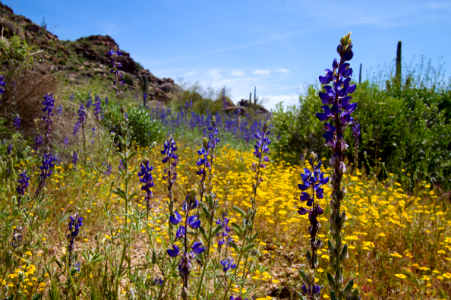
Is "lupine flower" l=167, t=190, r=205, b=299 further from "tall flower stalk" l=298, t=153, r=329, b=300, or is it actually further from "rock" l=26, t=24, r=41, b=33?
"rock" l=26, t=24, r=41, b=33

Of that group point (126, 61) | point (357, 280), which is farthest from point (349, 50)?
point (126, 61)

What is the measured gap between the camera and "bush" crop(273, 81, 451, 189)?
21.1 ft

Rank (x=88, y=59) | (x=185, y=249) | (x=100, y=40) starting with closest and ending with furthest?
(x=185, y=249), (x=88, y=59), (x=100, y=40)

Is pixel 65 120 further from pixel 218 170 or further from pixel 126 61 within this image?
pixel 126 61

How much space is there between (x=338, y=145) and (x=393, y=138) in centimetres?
655

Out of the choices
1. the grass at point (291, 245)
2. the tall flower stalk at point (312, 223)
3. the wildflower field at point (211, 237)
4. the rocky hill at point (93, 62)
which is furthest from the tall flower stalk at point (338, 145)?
the rocky hill at point (93, 62)

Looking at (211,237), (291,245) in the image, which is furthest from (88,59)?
(211,237)

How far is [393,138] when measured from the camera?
6645mm

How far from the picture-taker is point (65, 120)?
7.06 meters

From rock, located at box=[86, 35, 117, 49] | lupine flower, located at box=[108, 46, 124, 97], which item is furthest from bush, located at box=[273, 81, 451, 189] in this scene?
rock, located at box=[86, 35, 117, 49]

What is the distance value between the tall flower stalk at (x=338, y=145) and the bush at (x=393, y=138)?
507cm

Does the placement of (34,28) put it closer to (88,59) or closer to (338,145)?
(88,59)

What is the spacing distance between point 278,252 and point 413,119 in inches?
223

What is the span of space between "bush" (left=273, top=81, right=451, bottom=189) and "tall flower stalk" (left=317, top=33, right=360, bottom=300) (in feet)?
16.6
